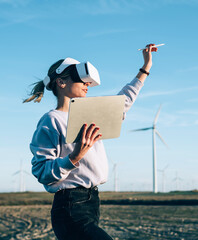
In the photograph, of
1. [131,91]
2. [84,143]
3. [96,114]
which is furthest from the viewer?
[131,91]

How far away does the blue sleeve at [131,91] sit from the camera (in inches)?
134

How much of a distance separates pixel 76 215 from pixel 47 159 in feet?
1.43

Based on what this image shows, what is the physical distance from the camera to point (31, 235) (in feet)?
32.1

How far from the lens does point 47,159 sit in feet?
8.58

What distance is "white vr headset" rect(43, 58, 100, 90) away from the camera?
9.58 ft

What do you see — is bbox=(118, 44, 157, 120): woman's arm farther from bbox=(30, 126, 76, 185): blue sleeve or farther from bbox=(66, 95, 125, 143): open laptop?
bbox=(30, 126, 76, 185): blue sleeve

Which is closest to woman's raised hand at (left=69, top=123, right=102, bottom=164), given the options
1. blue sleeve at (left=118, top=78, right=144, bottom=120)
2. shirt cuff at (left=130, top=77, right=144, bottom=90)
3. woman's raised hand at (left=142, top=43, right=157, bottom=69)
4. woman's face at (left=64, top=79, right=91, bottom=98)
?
woman's face at (left=64, top=79, right=91, bottom=98)

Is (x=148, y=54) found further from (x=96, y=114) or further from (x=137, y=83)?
(x=96, y=114)

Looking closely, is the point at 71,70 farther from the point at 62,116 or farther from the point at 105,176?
the point at 105,176

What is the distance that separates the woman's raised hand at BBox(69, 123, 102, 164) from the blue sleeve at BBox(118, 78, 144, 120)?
91cm

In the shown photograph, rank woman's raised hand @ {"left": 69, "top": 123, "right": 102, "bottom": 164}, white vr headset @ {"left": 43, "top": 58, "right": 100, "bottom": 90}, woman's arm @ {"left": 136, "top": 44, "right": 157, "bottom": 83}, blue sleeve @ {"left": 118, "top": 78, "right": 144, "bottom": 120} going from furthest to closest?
woman's arm @ {"left": 136, "top": 44, "right": 157, "bottom": 83} → blue sleeve @ {"left": 118, "top": 78, "right": 144, "bottom": 120} → white vr headset @ {"left": 43, "top": 58, "right": 100, "bottom": 90} → woman's raised hand @ {"left": 69, "top": 123, "right": 102, "bottom": 164}

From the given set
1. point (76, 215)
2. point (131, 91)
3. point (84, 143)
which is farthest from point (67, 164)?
point (131, 91)

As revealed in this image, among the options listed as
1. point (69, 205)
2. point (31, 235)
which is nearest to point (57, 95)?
point (69, 205)

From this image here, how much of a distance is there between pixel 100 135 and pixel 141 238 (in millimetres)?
6914
